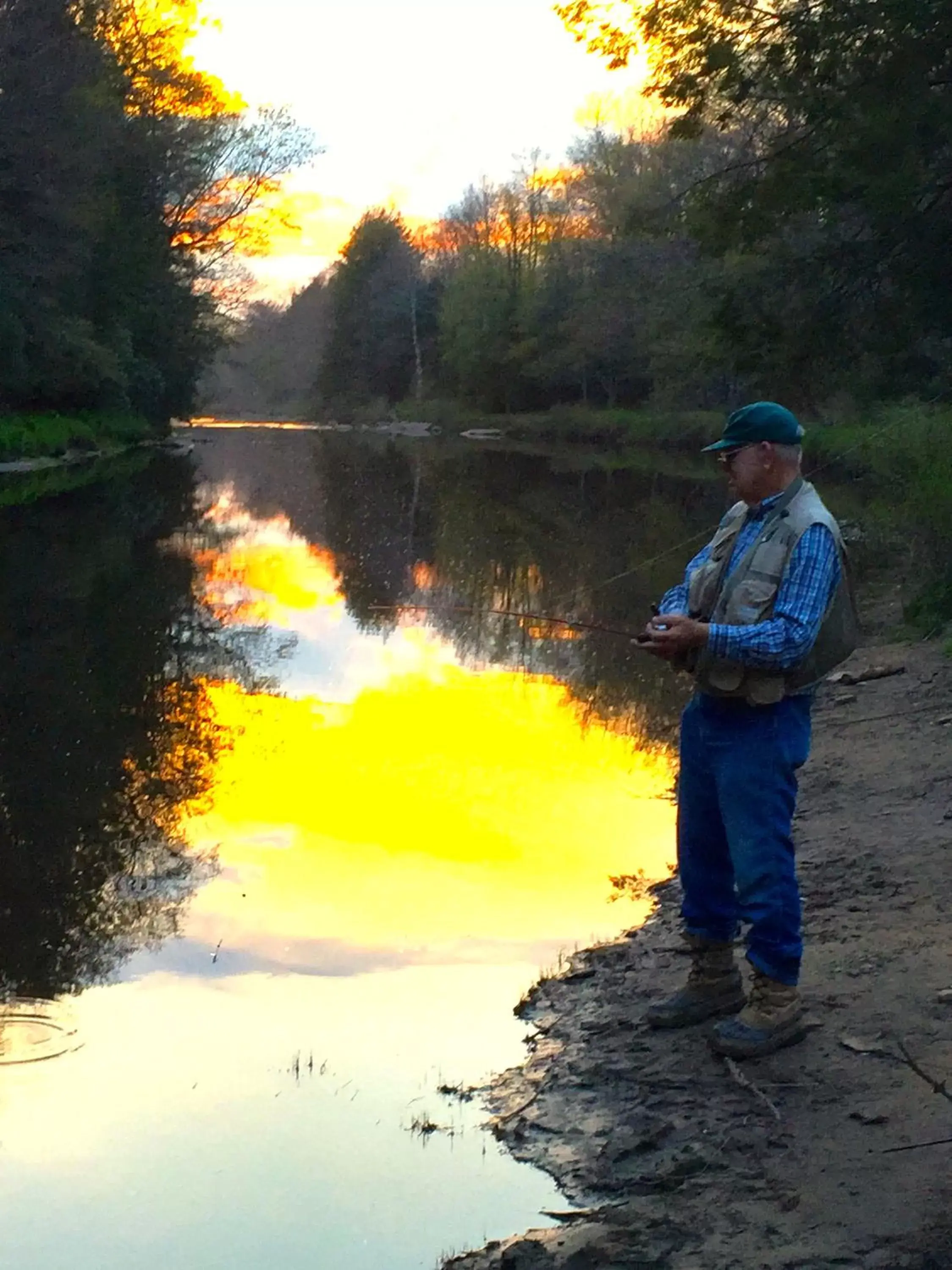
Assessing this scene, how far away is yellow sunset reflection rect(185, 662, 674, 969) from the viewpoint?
725 centimetres

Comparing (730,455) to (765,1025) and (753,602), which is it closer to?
(753,602)

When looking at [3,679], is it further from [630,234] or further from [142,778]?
[630,234]

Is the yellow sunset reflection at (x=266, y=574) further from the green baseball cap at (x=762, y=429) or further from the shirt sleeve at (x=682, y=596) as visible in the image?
the green baseball cap at (x=762, y=429)

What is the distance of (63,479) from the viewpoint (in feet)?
117

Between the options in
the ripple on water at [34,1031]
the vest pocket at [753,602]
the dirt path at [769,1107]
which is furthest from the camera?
the ripple on water at [34,1031]

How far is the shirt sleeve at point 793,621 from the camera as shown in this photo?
16.3 ft

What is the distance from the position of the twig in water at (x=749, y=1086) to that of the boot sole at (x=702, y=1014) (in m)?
0.33

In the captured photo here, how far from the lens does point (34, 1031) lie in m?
5.83

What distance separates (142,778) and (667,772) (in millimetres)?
3201

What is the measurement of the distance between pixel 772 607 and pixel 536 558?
17499 millimetres

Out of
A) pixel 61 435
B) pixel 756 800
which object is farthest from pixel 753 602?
pixel 61 435

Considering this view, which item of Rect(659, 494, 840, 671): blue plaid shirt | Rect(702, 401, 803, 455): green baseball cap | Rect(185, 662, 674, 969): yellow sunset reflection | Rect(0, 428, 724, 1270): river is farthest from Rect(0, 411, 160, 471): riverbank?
Rect(659, 494, 840, 671): blue plaid shirt

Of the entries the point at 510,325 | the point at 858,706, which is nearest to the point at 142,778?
the point at 858,706

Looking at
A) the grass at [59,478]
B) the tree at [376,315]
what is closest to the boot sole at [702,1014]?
the grass at [59,478]
